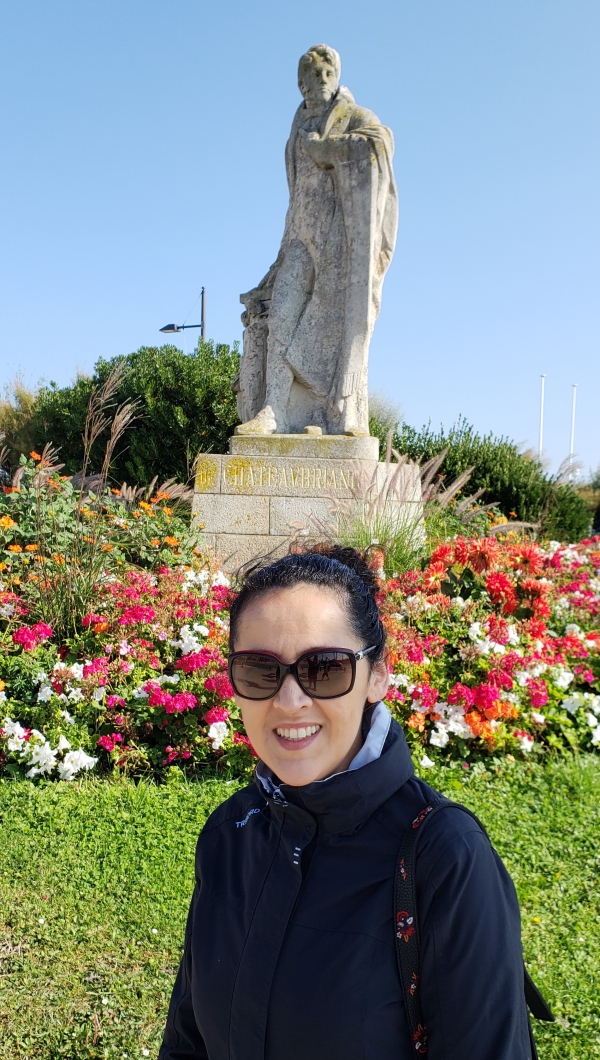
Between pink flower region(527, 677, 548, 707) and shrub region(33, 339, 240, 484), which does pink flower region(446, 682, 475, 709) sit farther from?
shrub region(33, 339, 240, 484)

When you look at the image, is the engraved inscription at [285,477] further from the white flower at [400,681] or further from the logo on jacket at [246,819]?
the logo on jacket at [246,819]

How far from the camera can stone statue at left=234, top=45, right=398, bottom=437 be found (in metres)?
7.24

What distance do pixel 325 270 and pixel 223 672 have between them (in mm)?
4939

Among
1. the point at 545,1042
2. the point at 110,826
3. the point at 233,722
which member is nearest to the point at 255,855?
the point at 545,1042

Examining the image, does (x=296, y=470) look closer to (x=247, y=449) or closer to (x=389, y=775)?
(x=247, y=449)

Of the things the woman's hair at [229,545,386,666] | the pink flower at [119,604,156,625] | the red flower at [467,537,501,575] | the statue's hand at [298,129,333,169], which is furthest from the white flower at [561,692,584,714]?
the statue's hand at [298,129,333,169]

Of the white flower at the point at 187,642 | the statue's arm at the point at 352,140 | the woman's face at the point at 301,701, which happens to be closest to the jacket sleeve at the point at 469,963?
the woman's face at the point at 301,701

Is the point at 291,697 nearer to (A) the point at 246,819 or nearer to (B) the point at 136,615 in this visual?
(A) the point at 246,819

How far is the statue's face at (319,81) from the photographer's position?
7.20m

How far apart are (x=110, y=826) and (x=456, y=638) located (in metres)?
2.39

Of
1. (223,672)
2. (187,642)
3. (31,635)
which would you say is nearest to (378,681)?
(223,672)

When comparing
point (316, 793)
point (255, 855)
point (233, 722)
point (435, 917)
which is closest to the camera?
point (435, 917)

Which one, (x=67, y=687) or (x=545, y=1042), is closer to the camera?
(x=545, y=1042)

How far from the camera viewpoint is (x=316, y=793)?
50.3 inches
